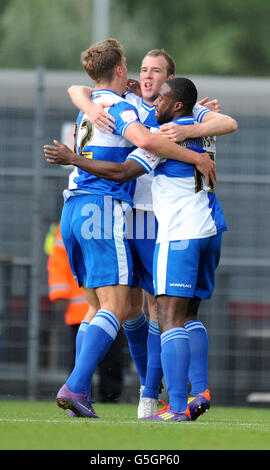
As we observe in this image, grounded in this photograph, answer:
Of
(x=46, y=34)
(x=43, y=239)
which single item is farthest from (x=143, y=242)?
(x=46, y=34)

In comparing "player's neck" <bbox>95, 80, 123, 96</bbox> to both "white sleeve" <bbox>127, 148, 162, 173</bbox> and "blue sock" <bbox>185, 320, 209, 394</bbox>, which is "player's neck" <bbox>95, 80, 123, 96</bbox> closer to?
"white sleeve" <bbox>127, 148, 162, 173</bbox>

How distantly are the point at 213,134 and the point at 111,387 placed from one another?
405 centimetres

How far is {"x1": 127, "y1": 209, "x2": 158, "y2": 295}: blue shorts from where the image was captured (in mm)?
6203

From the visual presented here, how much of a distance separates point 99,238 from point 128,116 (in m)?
0.69

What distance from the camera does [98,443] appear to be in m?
4.28

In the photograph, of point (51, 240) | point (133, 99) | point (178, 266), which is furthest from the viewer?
point (51, 240)

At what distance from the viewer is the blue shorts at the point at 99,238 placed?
18.9 ft

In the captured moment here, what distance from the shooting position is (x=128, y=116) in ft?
19.1

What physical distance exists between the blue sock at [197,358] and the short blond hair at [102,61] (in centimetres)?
152

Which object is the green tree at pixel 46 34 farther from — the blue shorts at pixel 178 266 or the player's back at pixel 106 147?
the blue shorts at pixel 178 266

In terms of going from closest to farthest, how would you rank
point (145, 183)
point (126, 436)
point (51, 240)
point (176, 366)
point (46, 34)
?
1. point (126, 436)
2. point (176, 366)
3. point (145, 183)
4. point (51, 240)
5. point (46, 34)

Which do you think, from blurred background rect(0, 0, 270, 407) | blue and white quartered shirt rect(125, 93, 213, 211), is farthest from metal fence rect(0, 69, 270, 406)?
blue and white quartered shirt rect(125, 93, 213, 211)

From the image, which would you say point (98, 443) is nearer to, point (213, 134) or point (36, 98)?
point (213, 134)

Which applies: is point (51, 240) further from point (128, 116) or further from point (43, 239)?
point (128, 116)
